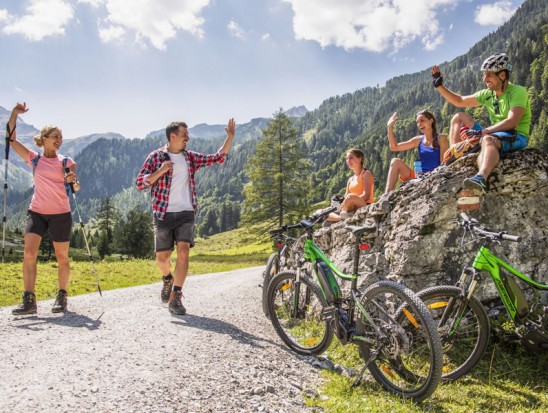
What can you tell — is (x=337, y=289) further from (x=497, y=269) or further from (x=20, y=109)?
(x=20, y=109)

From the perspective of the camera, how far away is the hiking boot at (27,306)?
705 cm

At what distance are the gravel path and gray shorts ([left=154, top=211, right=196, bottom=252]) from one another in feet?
4.56

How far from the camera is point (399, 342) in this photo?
4652mm

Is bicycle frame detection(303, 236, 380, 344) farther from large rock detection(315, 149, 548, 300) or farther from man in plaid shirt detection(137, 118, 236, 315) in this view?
man in plaid shirt detection(137, 118, 236, 315)

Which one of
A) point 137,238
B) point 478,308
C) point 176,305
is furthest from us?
point 137,238

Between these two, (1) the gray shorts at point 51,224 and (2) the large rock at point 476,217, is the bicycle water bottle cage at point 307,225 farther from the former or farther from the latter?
(1) the gray shorts at point 51,224

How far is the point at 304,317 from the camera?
6.72m

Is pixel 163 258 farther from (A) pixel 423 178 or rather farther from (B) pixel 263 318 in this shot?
(A) pixel 423 178

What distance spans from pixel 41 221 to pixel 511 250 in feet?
28.0

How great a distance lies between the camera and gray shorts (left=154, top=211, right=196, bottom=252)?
722 centimetres

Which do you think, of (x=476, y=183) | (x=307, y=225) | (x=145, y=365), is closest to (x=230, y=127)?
(x=307, y=225)

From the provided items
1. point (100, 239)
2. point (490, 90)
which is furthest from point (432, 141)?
point (100, 239)

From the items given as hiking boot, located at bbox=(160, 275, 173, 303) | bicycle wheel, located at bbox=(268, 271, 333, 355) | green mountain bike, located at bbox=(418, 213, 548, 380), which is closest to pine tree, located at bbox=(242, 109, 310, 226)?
hiking boot, located at bbox=(160, 275, 173, 303)

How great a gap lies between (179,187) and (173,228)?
0.81 meters
